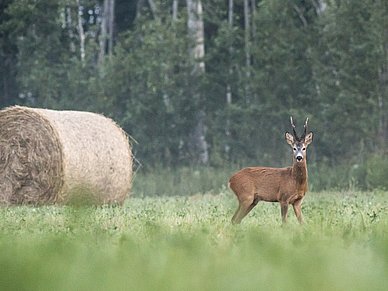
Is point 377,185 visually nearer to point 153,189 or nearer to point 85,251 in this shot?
point 153,189

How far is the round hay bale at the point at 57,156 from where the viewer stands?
55.1 ft

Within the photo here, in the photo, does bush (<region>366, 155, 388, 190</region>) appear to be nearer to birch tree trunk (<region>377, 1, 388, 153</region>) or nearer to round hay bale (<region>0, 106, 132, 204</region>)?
birch tree trunk (<region>377, 1, 388, 153</region>)

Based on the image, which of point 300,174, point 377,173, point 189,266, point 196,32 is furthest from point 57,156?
point 196,32

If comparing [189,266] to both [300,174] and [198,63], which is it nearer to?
[300,174]

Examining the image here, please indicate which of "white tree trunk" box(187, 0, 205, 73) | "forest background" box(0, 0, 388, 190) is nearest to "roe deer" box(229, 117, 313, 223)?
"forest background" box(0, 0, 388, 190)

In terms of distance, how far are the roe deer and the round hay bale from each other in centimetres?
499

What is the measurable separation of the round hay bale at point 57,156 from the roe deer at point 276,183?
16.4 ft

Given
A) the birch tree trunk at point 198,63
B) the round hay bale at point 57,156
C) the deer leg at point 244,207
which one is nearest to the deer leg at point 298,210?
the deer leg at point 244,207

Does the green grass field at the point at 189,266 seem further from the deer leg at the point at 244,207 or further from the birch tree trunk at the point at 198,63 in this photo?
the birch tree trunk at the point at 198,63

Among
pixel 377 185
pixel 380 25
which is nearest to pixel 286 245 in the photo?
pixel 377 185

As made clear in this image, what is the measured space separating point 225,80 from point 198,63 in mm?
959

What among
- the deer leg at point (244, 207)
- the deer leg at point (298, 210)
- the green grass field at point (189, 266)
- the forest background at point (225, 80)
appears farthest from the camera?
the forest background at point (225, 80)

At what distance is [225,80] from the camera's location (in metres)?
30.3

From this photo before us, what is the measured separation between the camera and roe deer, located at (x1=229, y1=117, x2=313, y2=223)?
11625mm
